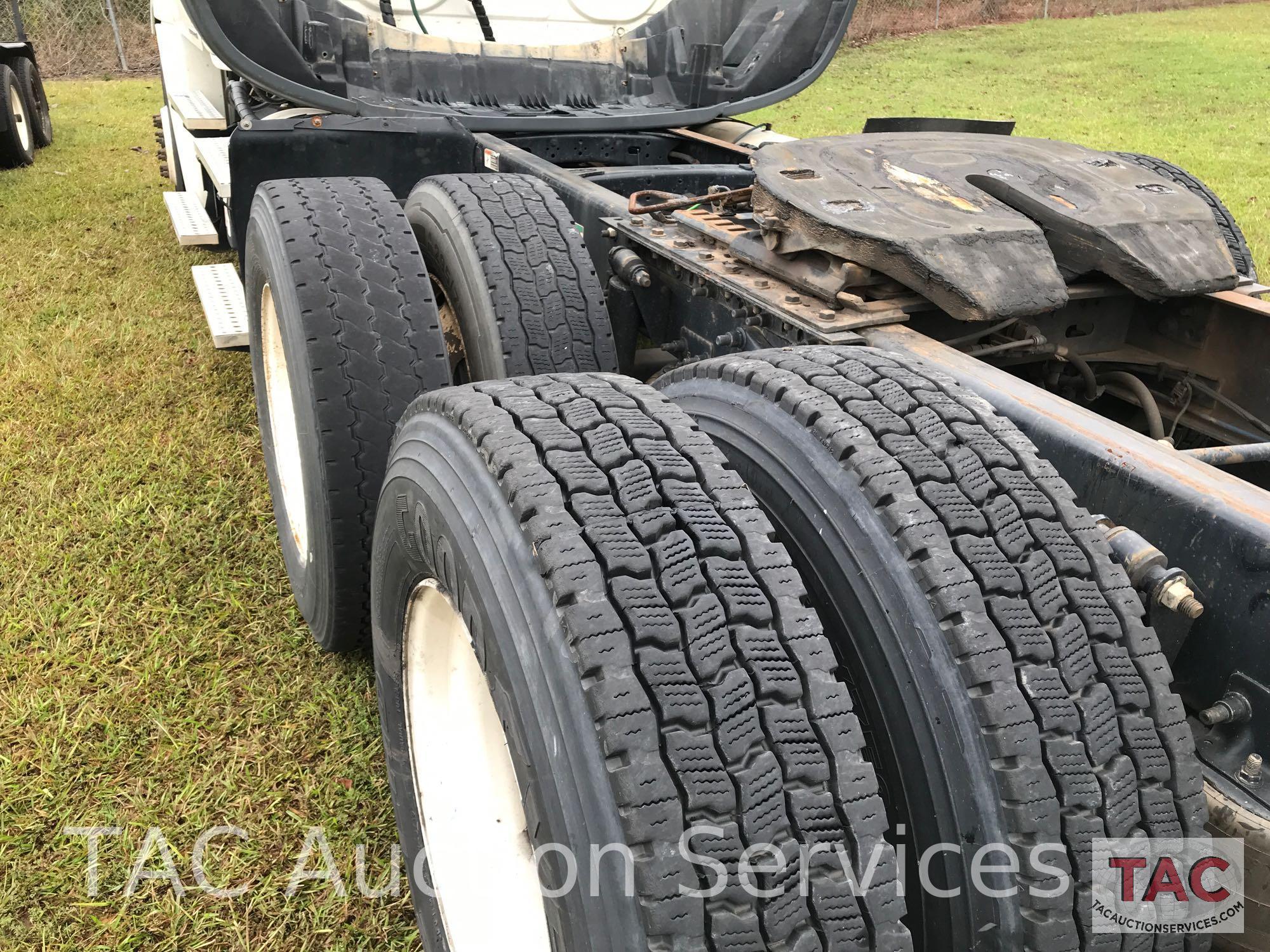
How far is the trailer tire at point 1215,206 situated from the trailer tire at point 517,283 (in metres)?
1.44

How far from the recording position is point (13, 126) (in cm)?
→ 823

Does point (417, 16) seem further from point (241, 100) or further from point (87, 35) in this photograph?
point (87, 35)

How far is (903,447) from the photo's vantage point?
144 centimetres

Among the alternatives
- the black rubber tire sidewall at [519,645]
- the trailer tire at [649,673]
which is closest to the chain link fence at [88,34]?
the black rubber tire sidewall at [519,645]

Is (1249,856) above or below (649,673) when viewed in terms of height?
below

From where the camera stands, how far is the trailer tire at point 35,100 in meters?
9.02

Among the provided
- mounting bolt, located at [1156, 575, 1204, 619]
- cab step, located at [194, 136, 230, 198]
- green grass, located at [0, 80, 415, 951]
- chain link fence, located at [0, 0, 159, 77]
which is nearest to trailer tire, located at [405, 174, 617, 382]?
green grass, located at [0, 80, 415, 951]

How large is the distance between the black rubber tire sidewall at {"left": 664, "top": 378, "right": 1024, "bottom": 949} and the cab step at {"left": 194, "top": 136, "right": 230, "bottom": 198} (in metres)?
2.87

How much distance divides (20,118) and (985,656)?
995 centimetres

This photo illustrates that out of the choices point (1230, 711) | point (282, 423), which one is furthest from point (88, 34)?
point (1230, 711)

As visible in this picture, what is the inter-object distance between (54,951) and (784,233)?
2.05 m

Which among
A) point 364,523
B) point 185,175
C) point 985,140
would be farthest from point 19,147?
point 985,140

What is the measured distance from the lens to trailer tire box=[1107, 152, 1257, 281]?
8.87ft

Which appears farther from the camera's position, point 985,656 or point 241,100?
point 241,100
